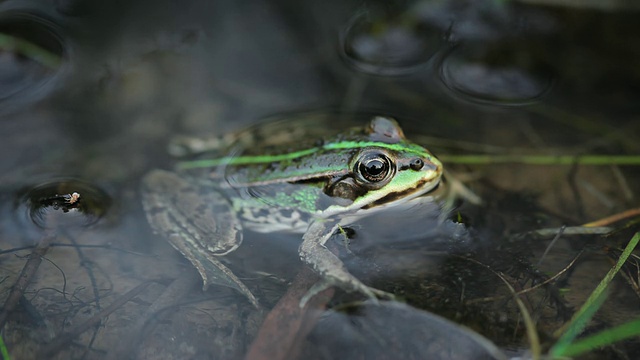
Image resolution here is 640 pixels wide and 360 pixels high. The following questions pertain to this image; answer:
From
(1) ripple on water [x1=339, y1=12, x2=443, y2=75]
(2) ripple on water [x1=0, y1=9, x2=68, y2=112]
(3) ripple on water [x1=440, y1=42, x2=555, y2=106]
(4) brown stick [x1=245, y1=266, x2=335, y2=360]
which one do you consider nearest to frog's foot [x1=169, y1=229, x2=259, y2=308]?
(4) brown stick [x1=245, y1=266, x2=335, y2=360]

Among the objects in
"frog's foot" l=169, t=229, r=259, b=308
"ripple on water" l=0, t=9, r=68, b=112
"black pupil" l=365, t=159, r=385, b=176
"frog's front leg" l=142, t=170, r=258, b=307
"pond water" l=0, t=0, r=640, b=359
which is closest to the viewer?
"pond water" l=0, t=0, r=640, b=359

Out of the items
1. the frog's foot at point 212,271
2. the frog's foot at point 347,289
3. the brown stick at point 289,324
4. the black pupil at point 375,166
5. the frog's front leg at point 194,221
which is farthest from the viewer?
the frog's front leg at point 194,221

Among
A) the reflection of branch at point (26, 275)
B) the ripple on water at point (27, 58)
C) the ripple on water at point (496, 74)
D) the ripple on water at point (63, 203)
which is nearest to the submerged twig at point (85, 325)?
the reflection of branch at point (26, 275)

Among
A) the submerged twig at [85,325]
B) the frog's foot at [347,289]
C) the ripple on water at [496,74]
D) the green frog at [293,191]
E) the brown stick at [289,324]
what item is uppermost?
the ripple on water at [496,74]

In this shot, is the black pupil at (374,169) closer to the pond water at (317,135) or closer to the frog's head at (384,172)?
the frog's head at (384,172)

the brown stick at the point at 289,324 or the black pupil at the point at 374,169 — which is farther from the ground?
the black pupil at the point at 374,169

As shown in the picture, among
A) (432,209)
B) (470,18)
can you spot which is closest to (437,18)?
(470,18)

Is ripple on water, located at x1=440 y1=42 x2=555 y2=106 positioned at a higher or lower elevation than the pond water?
higher

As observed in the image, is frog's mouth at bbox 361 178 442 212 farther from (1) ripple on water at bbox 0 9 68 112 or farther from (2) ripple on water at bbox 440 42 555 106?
(1) ripple on water at bbox 0 9 68 112

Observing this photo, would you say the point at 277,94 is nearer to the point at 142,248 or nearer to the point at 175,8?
the point at 175,8
